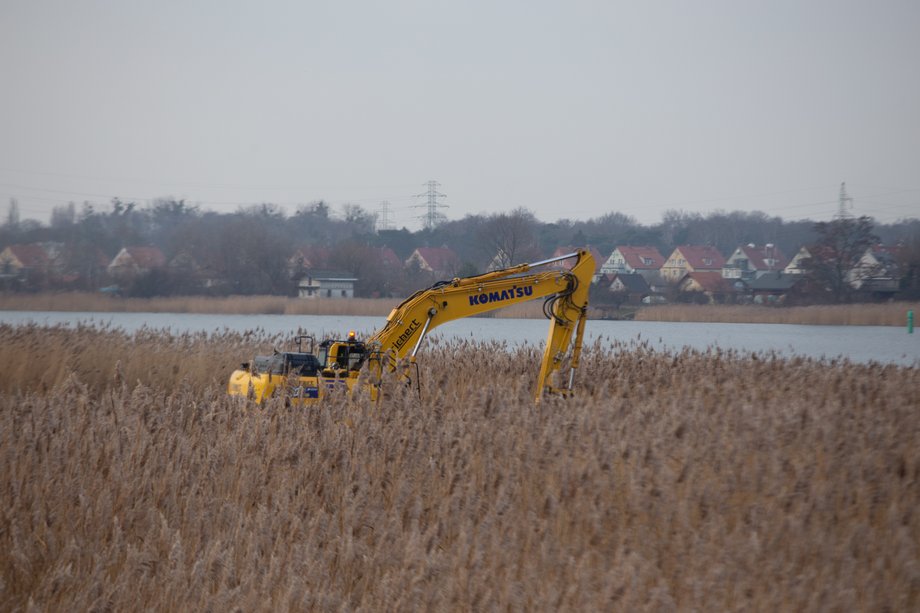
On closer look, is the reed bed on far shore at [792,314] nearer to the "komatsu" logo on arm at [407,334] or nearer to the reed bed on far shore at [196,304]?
the reed bed on far shore at [196,304]

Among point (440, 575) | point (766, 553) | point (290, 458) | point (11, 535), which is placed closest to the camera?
point (440, 575)

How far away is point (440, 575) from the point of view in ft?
16.8

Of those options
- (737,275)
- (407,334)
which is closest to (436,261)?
(737,275)

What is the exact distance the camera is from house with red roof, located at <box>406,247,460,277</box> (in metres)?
59.8

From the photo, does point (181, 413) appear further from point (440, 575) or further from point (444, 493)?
point (440, 575)

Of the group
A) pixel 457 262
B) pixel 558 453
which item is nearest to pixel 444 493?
pixel 558 453

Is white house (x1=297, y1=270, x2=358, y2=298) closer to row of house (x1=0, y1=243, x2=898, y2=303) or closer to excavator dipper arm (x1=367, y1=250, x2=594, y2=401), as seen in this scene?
row of house (x1=0, y1=243, x2=898, y2=303)

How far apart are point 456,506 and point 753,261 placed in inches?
3328

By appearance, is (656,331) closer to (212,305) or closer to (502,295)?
(212,305)

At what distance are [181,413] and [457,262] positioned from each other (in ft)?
179

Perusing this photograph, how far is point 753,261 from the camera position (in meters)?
86.8

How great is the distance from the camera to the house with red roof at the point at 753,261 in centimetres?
8238

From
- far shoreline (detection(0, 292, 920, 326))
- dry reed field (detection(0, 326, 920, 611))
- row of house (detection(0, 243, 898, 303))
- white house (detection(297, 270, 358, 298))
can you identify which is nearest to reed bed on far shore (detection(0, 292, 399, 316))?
far shoreline (detection(0, 292, 920, 326))

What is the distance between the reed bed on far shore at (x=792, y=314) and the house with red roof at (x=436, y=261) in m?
12.9
